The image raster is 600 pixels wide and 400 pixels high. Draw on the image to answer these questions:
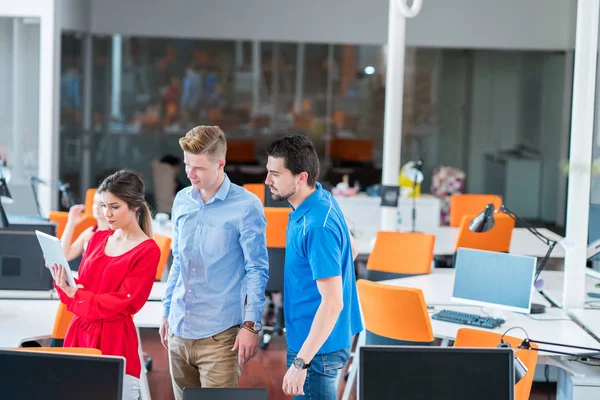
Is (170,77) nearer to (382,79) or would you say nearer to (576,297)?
(382,79)

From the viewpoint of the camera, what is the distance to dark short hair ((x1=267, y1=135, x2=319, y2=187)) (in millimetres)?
3215

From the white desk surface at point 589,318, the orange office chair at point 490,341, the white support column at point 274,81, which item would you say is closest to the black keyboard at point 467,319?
the white desk surface at point 589,318

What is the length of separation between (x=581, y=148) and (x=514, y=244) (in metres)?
2.94

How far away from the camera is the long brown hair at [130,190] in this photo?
3713 mm

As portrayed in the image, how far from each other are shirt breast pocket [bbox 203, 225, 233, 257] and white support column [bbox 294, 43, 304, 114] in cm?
920

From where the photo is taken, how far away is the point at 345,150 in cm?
1268

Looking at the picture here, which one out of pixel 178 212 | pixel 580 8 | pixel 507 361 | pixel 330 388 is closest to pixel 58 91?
pixel 580 8

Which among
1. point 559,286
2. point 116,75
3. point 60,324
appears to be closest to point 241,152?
point 116,75

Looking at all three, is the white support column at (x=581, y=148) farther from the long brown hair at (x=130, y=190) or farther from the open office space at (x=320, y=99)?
the long brown hair at (x=130, y=190)

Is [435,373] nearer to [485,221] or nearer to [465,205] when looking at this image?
[485,221]

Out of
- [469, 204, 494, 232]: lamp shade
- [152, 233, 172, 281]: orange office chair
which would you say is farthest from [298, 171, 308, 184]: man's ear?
[152, 233, 172, 281]: orange office chair

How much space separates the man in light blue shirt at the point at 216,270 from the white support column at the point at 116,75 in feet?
29.8

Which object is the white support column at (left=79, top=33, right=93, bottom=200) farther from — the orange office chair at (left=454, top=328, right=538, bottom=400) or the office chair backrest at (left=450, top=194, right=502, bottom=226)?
the orange office chair at (left=454, top=328, right=538, bottom=400)

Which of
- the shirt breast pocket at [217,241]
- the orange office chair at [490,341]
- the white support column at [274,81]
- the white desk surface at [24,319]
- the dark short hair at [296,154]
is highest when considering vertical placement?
the white support column at [274,81]
